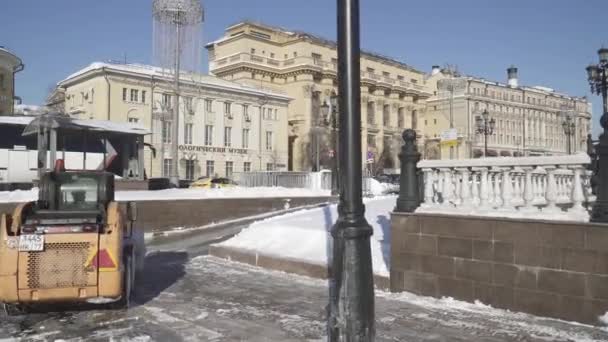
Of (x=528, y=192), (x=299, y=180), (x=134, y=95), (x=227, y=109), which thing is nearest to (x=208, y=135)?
(x=227, y=109)

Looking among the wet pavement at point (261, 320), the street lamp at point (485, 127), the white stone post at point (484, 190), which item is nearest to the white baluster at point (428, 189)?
the white stone post at point (484, 190)

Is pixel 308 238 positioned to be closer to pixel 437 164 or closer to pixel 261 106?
pixel 437 164

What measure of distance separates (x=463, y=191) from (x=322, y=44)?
87.8 meters

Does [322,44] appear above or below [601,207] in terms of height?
above

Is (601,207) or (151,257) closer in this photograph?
(601,207)

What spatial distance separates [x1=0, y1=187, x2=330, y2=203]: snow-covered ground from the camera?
18.2 meters

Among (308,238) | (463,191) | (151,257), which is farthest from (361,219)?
(151,257)

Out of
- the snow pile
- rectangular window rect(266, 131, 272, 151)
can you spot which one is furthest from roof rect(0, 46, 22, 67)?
the snow pile

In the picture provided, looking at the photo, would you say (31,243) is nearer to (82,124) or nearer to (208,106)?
(82,124)

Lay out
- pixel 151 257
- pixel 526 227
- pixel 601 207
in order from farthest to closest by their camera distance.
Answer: pixel 151 257
pixel 526 227
pixel 601 207

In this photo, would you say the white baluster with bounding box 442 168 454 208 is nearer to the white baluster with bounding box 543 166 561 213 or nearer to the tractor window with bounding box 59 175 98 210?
the white baluster with bounding box 543 166 561 213

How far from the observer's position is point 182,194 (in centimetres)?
2281

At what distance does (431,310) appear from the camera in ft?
26.2

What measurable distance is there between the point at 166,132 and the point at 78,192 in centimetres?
5641
